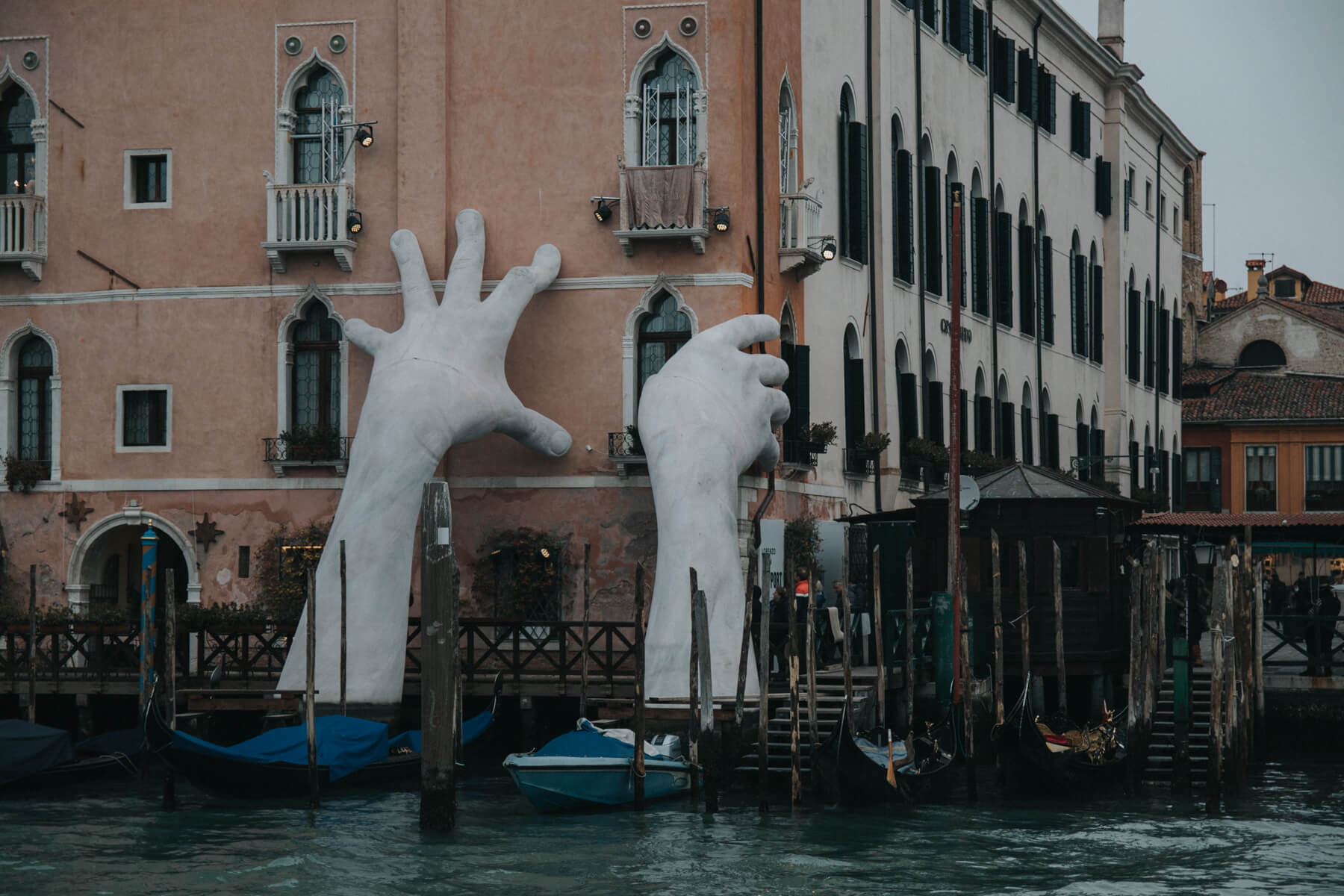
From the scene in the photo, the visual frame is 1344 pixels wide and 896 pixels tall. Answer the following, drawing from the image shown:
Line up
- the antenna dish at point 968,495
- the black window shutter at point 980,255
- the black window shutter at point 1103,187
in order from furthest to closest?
the black window shutter at point 1103,187
the black window shutter at point 980,255
the antenna dish at point 968,495

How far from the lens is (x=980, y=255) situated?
117 ft

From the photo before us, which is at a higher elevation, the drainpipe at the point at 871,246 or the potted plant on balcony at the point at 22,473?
the drainpipe at the point at 871,246

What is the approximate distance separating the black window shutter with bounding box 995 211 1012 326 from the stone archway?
15.1 metres

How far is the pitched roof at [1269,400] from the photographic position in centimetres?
5512

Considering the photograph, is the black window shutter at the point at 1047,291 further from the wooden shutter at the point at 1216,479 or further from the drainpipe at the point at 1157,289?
the wooden shutter at the point at 1216,479

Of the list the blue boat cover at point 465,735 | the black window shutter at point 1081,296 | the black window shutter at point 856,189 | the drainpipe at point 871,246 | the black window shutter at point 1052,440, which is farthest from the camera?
the black window shutter at point 1081,296

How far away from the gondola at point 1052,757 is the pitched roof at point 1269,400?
33089 mm

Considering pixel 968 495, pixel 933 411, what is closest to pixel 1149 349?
pixel 933 411

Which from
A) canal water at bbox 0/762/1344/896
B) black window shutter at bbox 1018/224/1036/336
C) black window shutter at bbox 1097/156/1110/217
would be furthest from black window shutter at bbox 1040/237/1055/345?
canal water at bbox 0/762/1344/896

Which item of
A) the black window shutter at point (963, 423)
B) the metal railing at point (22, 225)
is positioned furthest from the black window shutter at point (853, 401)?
the metal railing at point (22, 225)

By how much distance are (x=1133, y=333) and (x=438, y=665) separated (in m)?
30.0

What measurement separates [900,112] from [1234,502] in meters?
26.8

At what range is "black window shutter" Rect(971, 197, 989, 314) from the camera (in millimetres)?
35469

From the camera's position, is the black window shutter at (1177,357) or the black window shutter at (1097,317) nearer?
the black window shutter at (1097,317)
